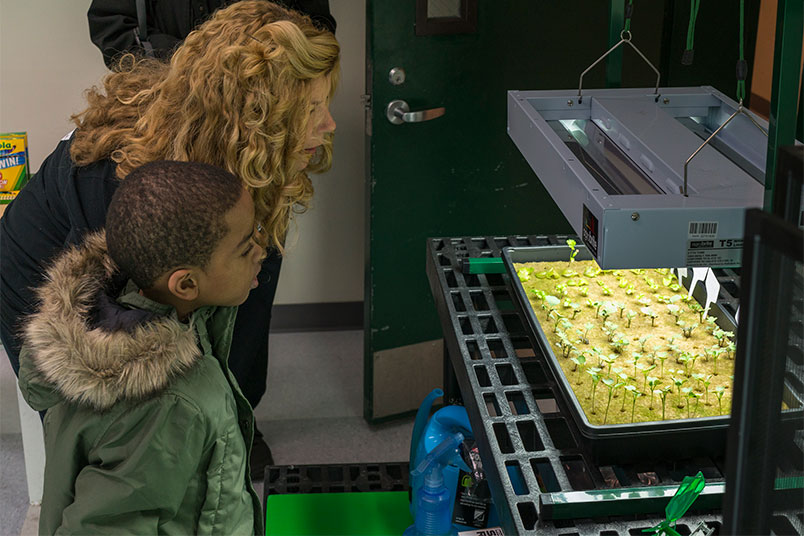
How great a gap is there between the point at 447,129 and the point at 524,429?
1566 millimetres

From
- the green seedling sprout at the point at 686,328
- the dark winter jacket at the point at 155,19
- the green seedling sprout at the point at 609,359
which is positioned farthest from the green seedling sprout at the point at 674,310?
the dark winter jacket at the point at 155,19

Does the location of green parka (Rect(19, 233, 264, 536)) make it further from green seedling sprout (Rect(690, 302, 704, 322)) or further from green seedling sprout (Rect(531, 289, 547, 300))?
green seedling sprout (Rect(690, 302, 704, 322))

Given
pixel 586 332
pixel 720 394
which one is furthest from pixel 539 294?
pixel 720 394

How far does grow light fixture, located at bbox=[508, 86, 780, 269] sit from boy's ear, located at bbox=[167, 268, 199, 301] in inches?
23.8

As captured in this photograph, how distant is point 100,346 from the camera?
1.39 m

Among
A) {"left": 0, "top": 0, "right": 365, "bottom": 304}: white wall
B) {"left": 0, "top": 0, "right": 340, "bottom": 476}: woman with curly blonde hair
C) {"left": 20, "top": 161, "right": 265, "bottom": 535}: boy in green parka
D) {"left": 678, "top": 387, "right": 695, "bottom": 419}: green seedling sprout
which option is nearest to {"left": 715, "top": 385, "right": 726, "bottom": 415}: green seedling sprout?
{"left": 678, "top": 387, "right": 695, "bottom": 419}: green seedling sprout

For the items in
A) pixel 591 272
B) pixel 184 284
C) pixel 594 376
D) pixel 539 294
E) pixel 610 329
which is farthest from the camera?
pixel 591 272

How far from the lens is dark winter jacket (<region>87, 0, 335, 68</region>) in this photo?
8.82ft

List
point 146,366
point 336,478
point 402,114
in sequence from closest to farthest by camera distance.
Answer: point 146,366 < point 336,478 < point 402,114

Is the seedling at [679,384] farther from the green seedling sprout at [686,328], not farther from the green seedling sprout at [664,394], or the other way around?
the green seedling sprout at [686,328]

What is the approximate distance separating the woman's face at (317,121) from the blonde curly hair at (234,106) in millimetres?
19

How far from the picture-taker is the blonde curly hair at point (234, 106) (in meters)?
1.77

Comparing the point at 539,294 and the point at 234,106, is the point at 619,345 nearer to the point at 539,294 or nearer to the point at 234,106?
the point at 539,294

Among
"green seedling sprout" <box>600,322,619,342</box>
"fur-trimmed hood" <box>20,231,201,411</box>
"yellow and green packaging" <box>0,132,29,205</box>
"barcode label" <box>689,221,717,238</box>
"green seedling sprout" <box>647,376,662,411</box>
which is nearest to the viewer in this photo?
"barcode label" <box>689,221,717,238</box>
